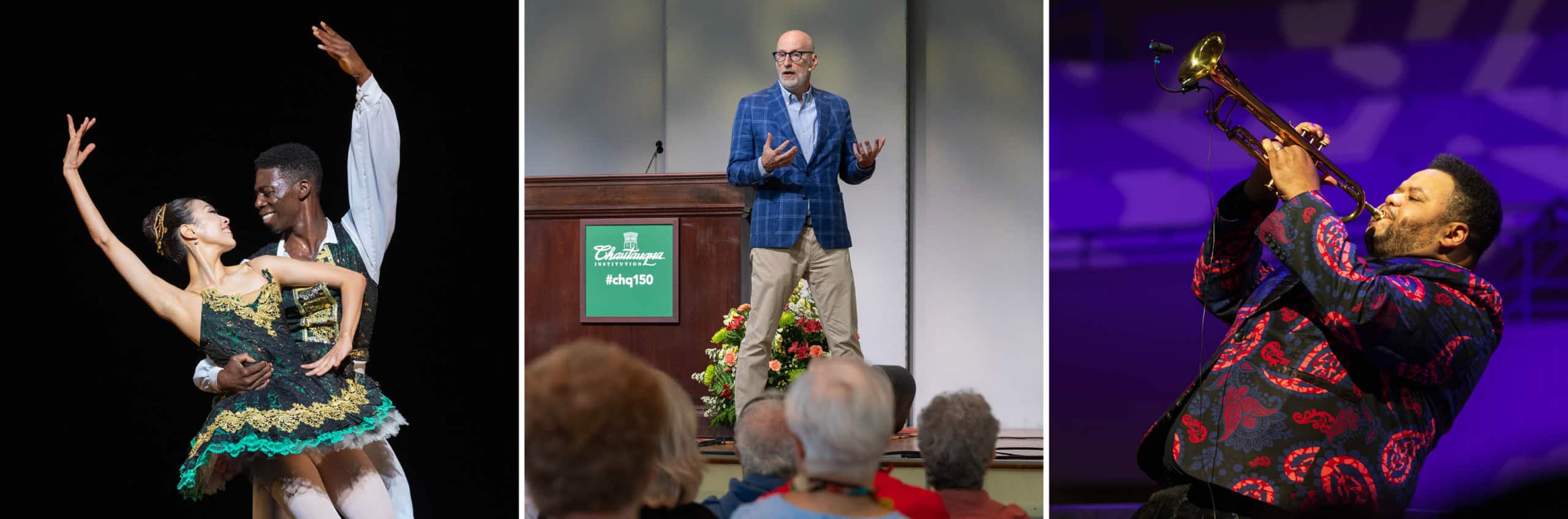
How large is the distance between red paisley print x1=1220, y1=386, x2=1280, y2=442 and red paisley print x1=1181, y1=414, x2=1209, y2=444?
1.9 inches

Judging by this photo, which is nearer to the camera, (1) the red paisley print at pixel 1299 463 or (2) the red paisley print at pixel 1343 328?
(2) the red paisley print at pixel 1343 328

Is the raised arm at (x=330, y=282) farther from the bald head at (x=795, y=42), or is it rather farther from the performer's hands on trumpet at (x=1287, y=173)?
the performer's hands on trumpet at (x=1287, y=173)

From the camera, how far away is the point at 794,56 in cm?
399

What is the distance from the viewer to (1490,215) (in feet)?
11.4

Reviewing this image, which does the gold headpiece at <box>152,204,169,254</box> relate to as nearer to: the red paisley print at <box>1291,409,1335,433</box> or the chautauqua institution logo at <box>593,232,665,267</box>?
the chautauqua institution logo at <box>593,232,665,267</box>

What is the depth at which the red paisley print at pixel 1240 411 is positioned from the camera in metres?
3.41

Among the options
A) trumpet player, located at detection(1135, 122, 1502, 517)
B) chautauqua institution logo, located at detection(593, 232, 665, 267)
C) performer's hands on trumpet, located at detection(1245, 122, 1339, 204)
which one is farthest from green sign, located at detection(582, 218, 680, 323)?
performer's hands on trumpet, located at detection(1245, 122, 1339, 204)

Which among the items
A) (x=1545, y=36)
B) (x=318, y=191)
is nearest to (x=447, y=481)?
(x=318, y=191)

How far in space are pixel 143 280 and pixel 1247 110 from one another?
128 inches

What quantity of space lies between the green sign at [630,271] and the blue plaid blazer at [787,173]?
276 mm

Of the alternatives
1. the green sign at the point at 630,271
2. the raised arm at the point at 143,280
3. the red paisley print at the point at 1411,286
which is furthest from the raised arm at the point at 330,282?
the red paisley print at the point at 1411,286

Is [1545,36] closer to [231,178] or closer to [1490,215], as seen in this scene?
[1490,215]

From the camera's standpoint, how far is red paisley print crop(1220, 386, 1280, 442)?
3410 millimetres

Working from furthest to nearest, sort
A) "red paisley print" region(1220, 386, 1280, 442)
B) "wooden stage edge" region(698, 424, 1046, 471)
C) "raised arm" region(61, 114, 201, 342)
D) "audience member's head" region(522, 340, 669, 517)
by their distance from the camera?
"raised arm" region(61, 114, 201, 342), "wooden stage edge" region(698, 424, 1046, 471), "red paisley print" region(1220, 386, 1280, 442), "audience member's head" region(522, 340, 669, 517)
